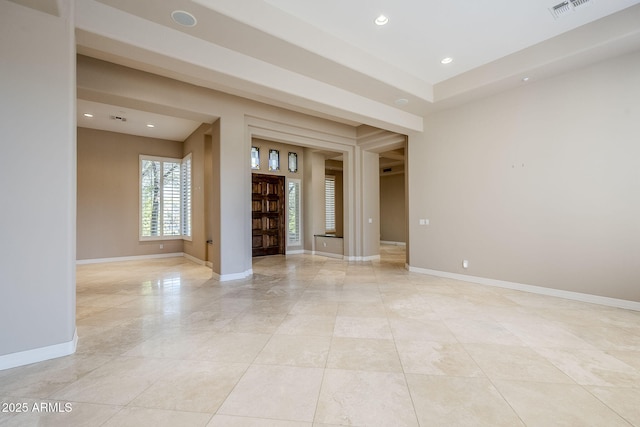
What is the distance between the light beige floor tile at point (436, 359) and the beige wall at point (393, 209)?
9.19 meters

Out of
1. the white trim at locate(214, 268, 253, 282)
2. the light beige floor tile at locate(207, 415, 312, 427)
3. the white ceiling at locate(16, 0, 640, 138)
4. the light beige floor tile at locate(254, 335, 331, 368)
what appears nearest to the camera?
Answer: the light beige floor tile at locate(207, 415, 312, 427)

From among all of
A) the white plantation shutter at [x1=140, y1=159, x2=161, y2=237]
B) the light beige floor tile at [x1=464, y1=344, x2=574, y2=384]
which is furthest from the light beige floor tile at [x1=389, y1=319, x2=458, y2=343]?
the white plantation shutter at [x1=140, y1=159, x2=161, y2=237]

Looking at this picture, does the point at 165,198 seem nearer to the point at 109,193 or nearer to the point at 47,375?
the point at 109,193

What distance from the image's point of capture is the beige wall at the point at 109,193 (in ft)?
23.8

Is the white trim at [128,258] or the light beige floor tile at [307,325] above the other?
the white trim at [128,258]

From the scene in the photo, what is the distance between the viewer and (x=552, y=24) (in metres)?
3.56

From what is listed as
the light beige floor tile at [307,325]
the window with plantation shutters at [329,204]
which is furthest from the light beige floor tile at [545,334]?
the window with plantation shutters at [329,204]

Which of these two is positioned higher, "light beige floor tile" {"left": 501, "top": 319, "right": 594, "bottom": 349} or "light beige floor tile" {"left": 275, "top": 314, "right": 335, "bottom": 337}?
"light beige floor tile" {"left": 275, "top": 314, "right": 335, "bottom": 337}

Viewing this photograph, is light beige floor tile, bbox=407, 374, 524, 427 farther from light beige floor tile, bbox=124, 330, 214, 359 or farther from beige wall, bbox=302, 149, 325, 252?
beige wall, bbox=302, 149, 325, 252

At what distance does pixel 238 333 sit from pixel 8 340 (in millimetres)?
1823

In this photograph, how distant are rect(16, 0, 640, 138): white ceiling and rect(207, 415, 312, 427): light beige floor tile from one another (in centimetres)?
353

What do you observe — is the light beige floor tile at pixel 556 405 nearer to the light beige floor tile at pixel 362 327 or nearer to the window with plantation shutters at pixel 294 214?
the light beige floor tile at pixel 362 327

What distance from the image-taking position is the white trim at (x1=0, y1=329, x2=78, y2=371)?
7.38ft

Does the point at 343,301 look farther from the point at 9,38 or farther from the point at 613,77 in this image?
the point at 613,77
